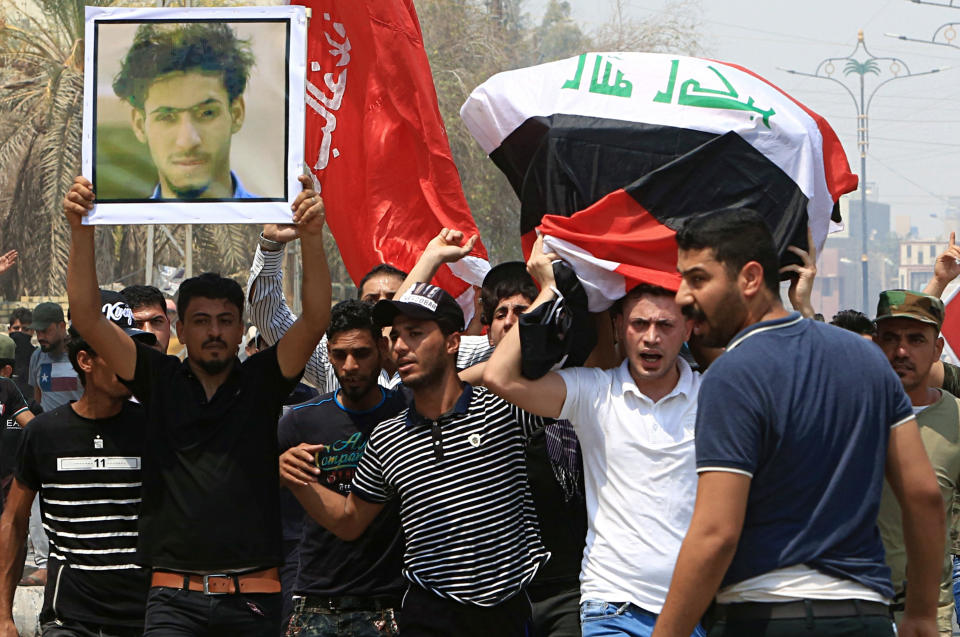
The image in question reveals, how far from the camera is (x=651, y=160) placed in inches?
195

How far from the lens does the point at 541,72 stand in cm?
531

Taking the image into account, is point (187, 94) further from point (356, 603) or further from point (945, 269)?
point (945, 269)

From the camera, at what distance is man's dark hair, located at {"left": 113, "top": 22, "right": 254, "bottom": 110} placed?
5168mm

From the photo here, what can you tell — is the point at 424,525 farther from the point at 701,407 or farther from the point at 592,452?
the point at 701,407

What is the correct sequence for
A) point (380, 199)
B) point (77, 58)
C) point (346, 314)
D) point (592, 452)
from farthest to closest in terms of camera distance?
1. point (77, 58)
2. point (380, 199)
3. point (346, 314)
4. point (592, 452)

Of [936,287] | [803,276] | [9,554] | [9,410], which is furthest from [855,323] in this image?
[9,410]

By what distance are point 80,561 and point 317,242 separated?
1.59 m

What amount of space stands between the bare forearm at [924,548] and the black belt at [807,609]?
0.24m

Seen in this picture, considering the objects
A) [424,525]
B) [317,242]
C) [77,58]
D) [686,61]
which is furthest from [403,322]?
[77,58]

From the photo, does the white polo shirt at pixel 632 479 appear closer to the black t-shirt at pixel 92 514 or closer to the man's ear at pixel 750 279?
the man's ear at pixel 750 279

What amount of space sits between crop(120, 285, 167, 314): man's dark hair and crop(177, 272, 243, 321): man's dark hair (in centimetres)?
140

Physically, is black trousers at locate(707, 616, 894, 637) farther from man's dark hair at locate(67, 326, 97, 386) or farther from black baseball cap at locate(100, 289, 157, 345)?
black baseball cap at locate(100, 289, 157, 345)

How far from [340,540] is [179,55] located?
78.2 inches

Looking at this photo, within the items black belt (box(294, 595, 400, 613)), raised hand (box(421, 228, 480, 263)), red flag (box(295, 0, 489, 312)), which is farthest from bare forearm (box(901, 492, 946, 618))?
red flag (box(295, 0, 489, 312))
